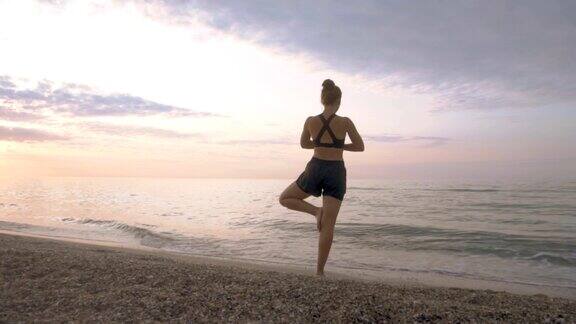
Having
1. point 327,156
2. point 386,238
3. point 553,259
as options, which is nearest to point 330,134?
point 327,156

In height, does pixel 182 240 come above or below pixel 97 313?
below

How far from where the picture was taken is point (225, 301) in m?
3.68

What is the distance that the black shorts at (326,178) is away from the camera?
5152 mm

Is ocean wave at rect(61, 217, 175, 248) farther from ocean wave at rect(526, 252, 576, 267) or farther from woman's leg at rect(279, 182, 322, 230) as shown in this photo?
ocean wave at rect(526, 252, 576, 267)

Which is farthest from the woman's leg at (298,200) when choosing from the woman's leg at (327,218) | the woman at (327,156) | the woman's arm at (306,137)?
the woman's arm at (306,137)

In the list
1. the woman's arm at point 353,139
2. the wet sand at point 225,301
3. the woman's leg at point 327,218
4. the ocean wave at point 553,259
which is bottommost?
the ocean wave at point 553,259

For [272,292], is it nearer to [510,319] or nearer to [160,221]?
[510,319]

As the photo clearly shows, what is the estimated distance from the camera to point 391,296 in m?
4.05

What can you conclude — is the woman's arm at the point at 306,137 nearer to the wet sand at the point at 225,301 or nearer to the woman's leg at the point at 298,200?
the woman's leg at the point at 298,200

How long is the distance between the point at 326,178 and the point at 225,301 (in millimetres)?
2146

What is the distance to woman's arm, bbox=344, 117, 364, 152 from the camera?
5.24m

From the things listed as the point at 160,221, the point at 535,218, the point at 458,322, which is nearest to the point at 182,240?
the point at 160,221

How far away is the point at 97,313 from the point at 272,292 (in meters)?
1.61

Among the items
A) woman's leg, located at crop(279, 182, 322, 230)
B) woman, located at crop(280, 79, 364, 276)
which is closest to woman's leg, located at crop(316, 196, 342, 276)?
woman, located at crop(280, 79, 364, 276)
